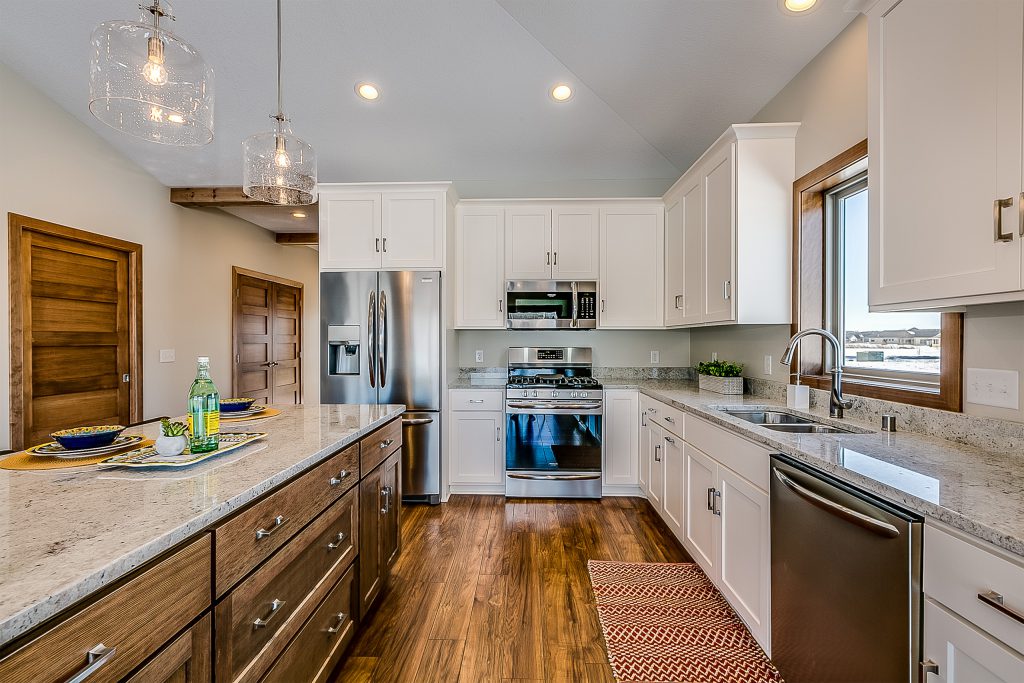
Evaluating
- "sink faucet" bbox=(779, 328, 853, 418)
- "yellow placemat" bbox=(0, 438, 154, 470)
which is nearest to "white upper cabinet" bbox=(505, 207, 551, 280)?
"sink faucet" bbox=(779, 328, 853, 418)

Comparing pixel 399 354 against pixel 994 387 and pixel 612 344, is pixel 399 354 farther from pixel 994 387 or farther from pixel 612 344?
pixel 994 387

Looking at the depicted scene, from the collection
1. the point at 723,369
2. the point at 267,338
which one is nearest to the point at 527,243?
the point at 723,369

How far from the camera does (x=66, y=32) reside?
9.35 feet

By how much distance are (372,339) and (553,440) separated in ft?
5.22

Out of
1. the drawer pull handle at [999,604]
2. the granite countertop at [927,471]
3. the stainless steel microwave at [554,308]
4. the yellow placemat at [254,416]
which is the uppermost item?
the stainless steel microwave at [554,308]

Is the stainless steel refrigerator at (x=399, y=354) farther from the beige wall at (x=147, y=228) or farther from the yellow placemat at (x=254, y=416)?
the beige wall at (x=147, y=228)

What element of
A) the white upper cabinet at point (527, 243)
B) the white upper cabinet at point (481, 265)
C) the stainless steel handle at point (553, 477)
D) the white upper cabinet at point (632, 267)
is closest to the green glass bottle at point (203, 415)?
the stainless steel handle at point (553, 477)

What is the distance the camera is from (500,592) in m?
2.28

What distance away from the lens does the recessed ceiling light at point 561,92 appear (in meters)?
3.27

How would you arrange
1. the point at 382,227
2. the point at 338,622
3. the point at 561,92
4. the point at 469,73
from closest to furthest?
the point at 338,622, the point at 469,73, the point at 561,92, the point at 382,227

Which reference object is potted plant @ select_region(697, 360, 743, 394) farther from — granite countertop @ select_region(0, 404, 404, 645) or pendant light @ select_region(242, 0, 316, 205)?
pendant light @ select_region(242, 0, 316, 205)

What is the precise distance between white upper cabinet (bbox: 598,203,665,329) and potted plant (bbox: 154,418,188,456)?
10.2ft

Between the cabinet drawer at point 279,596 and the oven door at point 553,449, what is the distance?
193 centimetres

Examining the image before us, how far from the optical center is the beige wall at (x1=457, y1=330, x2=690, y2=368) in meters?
4.24
